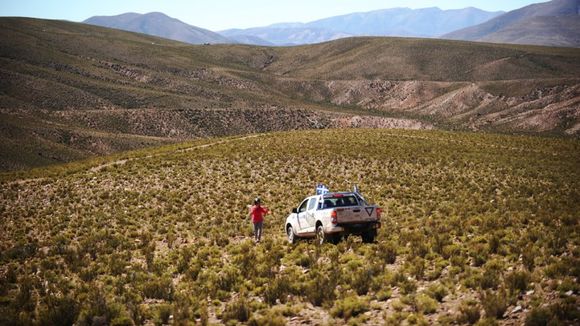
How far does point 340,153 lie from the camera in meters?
48.8

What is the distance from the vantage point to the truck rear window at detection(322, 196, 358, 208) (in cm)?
1821

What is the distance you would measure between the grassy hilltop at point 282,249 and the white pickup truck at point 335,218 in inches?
24.3

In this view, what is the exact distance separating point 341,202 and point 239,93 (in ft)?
430

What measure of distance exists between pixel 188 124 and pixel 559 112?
245 feet

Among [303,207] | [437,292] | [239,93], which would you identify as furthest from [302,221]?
[239,93]

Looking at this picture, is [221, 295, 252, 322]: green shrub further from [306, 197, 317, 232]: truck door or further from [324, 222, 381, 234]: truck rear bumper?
[306, 197, 317, 232]: truck door

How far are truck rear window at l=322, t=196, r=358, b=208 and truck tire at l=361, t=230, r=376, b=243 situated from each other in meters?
1.11

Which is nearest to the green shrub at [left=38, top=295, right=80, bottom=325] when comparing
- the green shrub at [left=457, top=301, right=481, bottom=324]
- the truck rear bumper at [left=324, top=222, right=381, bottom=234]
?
the truck rear bumper at [left=324, top=222, right=381, bottom=234]

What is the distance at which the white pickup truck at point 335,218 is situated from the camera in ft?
56.2

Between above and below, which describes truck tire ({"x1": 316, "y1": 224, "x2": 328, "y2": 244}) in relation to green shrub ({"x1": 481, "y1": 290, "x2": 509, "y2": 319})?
below

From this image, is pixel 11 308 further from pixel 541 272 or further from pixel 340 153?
pixel 340 153

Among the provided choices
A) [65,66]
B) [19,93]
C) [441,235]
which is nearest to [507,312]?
[441,235]

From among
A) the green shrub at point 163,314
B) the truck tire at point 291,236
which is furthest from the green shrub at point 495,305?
the truck tire at point 291,236

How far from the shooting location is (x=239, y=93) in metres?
146
